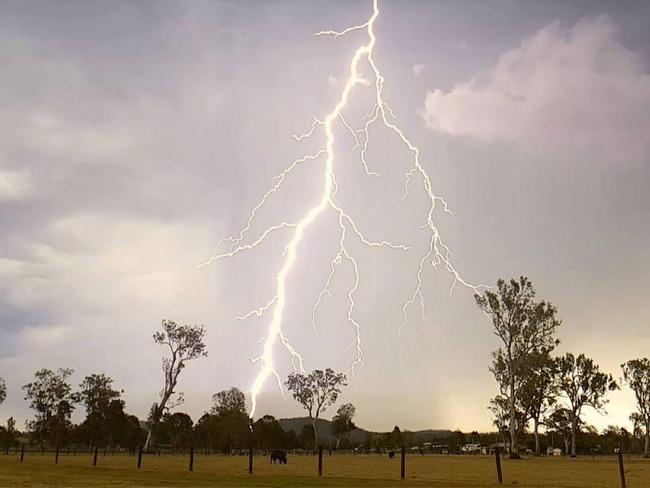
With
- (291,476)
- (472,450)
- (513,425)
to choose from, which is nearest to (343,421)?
(472,450)

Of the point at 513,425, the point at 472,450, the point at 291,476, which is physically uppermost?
the point at 513,425

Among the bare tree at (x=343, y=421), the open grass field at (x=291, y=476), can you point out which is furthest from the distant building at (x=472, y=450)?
the open grass field at (x=291, y=476)

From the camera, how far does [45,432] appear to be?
91000 mm

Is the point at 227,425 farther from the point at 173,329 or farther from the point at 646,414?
the point at 646,414

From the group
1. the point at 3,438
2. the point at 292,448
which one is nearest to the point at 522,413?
the point at 292,448

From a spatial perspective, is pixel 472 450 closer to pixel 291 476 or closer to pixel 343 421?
pixel 343 421

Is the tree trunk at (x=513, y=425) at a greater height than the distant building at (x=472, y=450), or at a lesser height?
greater

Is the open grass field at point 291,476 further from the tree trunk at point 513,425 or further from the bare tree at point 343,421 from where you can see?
the bare tree at point 343,421

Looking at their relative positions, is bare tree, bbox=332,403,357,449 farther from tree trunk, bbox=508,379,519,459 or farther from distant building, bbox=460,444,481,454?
tree trunk, bbox=508,379,519,459

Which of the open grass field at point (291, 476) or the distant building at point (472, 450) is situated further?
the distant building at point (472, 450)

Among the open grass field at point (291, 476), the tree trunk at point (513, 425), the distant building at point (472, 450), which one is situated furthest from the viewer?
the distant building at point (472, 450)

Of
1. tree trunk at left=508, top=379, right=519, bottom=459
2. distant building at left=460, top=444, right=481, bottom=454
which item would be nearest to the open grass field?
tree trunk at left=508, top=379, right=519, bottom=459

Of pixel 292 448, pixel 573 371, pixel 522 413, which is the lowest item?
pixel 292 448

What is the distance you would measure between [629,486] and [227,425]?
284 ft
